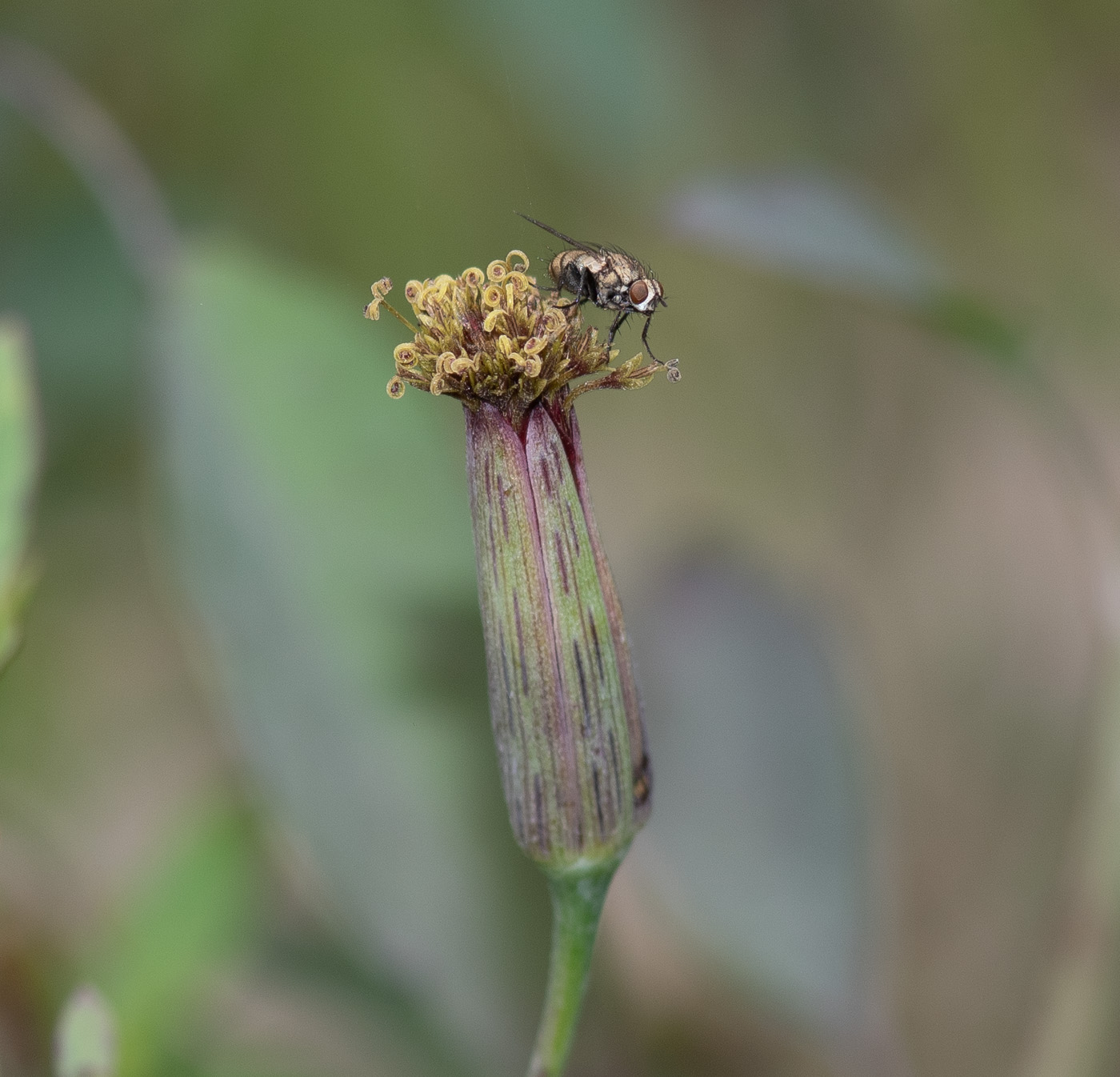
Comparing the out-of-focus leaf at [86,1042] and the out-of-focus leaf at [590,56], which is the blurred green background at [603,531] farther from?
the out-of-focus leaf at [86,1042]

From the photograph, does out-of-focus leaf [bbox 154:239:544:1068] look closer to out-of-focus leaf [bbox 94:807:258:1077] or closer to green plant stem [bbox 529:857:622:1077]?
out-of-focus leaf [bbox 94:807:258:1077]

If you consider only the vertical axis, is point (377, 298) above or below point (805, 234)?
below

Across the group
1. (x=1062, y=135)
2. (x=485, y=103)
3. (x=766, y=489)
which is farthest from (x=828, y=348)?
(x=485, y=103)

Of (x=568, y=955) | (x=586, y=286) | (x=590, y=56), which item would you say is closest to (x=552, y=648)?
(x=568, y=955)

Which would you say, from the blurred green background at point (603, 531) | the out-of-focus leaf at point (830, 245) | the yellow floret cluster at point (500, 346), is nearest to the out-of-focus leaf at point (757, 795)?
the blurred green background at point (603, 531)

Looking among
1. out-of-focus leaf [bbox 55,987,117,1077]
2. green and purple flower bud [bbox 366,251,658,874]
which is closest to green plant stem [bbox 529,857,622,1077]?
green and purple flower bud [bbox 366,251,658,874]

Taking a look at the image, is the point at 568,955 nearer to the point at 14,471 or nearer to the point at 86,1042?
the point at 86,1042
